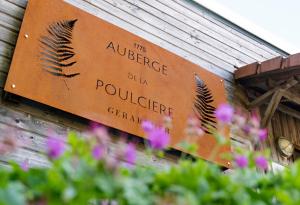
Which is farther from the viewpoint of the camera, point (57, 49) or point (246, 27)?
point (246, 27)

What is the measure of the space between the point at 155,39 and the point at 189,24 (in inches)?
22.0

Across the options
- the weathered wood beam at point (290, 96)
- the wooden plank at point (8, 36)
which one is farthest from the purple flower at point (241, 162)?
the weathered wood beam at point (290, 96)

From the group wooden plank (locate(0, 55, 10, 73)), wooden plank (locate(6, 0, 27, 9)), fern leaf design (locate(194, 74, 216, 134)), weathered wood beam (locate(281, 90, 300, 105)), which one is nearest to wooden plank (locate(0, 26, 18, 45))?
wooden plank (locate(0, 55, 10, 73))

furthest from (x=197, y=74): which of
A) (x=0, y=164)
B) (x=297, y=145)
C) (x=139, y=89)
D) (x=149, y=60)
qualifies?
(x=0, y=164)

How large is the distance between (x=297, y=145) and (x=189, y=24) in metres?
1.57

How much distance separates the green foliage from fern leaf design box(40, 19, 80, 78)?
4.65 feet

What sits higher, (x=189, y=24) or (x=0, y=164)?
(x=189, y=24)

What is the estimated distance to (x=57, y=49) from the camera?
2332 mm

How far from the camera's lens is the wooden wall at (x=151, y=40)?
208 centimetres

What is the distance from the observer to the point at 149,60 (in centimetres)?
282

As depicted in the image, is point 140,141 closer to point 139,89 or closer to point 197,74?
point 139,89

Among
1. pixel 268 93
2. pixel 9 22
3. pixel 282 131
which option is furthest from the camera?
pixel 282 131

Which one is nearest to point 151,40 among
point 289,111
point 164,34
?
point 164,34

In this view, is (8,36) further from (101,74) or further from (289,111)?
(289,111)
